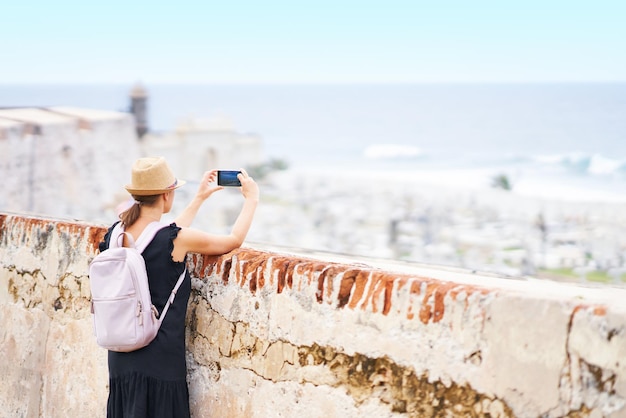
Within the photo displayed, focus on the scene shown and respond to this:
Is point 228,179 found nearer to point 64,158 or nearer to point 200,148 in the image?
point 64,158

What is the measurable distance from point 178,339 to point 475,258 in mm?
43115

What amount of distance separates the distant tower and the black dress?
47.5 meters

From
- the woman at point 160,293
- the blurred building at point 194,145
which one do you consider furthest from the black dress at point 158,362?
the blurred building at point 194,145

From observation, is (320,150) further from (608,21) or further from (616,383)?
(616,383)

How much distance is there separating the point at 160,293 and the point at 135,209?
240 mm

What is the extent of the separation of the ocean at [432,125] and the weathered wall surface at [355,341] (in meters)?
50.8

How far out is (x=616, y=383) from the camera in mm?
1859

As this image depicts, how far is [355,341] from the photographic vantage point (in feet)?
7.58

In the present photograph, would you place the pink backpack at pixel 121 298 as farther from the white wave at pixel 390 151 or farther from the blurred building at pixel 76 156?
the white wave at pixel 390 151

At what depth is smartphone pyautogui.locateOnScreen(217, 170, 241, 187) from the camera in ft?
8.70

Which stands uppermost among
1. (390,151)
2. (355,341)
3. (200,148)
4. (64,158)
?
(355,341)

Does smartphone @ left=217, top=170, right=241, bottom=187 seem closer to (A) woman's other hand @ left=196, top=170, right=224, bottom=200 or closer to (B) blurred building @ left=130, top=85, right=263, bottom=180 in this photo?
(A) woman's other hand @ left=196, top=170, right=224, bottom=200

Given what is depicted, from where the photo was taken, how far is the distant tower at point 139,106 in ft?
163

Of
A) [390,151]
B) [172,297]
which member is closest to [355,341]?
[172,297]
